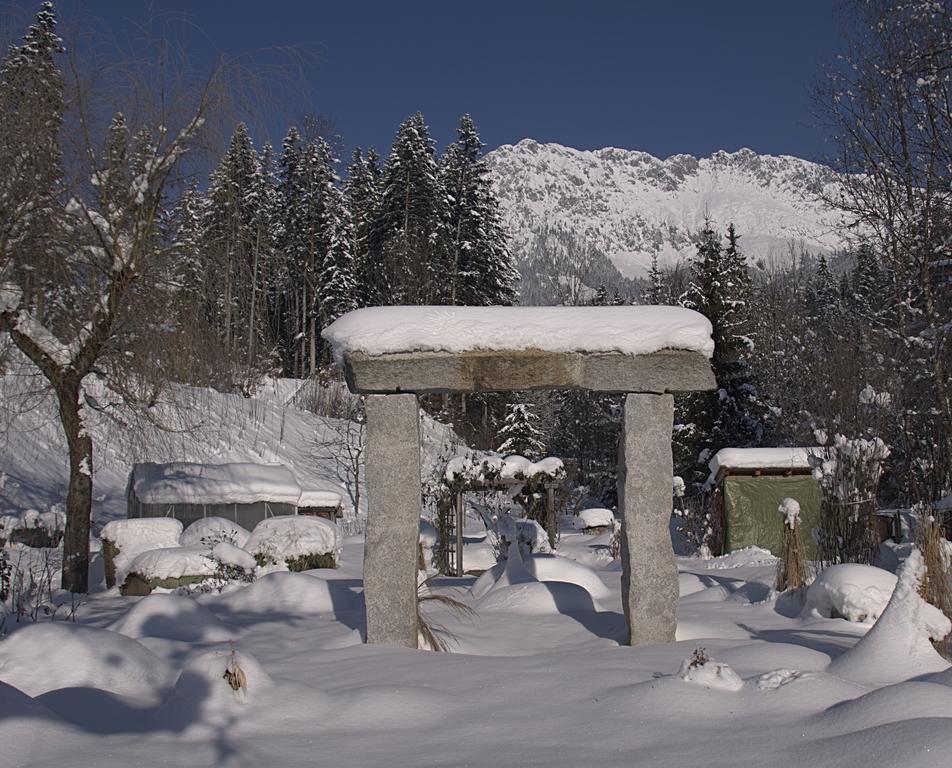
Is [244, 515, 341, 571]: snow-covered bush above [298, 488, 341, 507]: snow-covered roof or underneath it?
underneath

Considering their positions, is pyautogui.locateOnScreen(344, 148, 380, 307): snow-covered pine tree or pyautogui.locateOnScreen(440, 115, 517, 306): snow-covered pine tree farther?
pyautogui.locateOnScreen(344, 148, 380, 307): snow-covered pine tree

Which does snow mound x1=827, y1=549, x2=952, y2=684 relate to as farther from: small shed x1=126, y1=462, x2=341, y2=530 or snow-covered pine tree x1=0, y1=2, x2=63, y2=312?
small shed x1=126, y1=462, x2=341, y2=530

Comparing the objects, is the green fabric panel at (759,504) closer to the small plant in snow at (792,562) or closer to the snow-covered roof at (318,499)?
the small plant in snow at (792,562)

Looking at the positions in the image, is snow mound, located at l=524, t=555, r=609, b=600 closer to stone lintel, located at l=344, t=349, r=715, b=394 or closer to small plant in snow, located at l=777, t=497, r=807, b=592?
small plant in snow, located at l=777, t=497, r=807, b=592

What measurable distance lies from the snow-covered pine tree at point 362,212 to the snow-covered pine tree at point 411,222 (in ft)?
1.92

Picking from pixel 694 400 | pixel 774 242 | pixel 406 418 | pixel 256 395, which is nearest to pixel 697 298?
pixel 694 400

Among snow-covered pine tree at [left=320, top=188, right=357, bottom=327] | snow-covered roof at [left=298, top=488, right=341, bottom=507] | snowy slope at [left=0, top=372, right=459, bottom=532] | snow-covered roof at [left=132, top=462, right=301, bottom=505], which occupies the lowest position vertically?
snow-covered roof at [left=298, top=488, right=341, bottom=507]

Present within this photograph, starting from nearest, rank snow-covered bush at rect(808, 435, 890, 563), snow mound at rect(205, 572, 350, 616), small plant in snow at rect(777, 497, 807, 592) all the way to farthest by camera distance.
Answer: small plant in snow at rect(777, 497, 807, 592)
snow mound at rect(205, 572, 350, 616)
snow-covered bush at rect(808, 435, 890, 563)

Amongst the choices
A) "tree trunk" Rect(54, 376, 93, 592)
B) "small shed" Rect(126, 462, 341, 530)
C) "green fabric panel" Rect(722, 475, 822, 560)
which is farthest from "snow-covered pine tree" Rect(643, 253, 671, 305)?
"tree trunk" Rect(54, 376, 93, 592)

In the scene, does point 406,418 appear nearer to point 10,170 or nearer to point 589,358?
point 589,358

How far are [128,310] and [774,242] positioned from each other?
612 ft

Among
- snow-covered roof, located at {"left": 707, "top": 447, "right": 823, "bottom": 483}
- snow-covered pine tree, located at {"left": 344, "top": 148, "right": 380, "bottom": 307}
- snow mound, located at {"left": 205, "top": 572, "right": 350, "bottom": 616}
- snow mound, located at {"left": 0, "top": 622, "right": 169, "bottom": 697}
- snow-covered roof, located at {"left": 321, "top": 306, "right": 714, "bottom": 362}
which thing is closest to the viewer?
snow mound, located at {"left": 0, "top": 622, "right": 169, "bottom": 697}

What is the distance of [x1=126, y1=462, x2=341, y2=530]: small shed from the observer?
48.1ft

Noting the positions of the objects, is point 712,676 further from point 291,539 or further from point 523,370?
point 291,539
